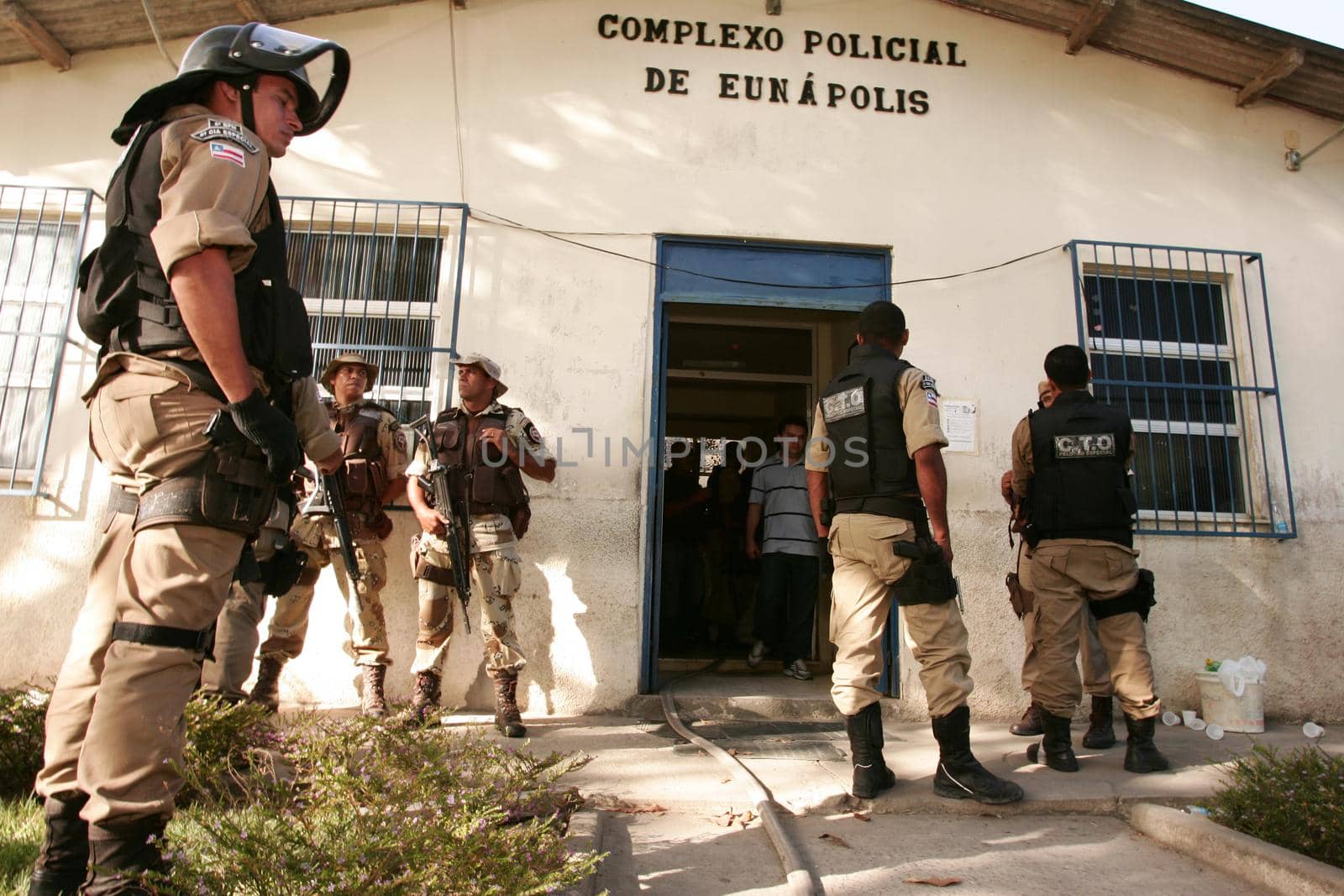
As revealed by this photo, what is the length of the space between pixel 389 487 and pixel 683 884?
2.72 m

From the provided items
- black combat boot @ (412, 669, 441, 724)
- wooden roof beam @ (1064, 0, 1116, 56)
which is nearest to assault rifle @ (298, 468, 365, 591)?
black combat boot @ (412, 669, 441, 724)

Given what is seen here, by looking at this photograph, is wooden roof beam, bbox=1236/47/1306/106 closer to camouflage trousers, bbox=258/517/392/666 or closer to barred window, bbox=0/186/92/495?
camouflage trousers, bbox=258/517/392/666

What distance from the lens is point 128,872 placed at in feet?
5.48

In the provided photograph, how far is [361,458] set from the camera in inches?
171

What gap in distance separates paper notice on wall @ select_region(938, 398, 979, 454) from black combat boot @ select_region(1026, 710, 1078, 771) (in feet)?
5.88

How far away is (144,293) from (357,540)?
251 centimetres

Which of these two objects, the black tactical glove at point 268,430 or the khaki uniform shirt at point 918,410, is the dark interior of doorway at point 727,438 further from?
the black tactical glove at point 268,430

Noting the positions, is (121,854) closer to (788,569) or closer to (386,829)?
(386,829)

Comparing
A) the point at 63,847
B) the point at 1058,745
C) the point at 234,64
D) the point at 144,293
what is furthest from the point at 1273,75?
the point at 63,847

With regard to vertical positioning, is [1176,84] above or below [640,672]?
above

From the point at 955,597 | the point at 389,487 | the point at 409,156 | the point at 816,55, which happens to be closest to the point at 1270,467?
the point at 955,597

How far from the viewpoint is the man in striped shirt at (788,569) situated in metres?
5.87

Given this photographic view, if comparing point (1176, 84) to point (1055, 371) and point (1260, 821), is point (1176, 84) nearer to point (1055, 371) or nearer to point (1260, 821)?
point (1055, 371)

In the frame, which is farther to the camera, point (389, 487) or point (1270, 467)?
point (1270, 467)
